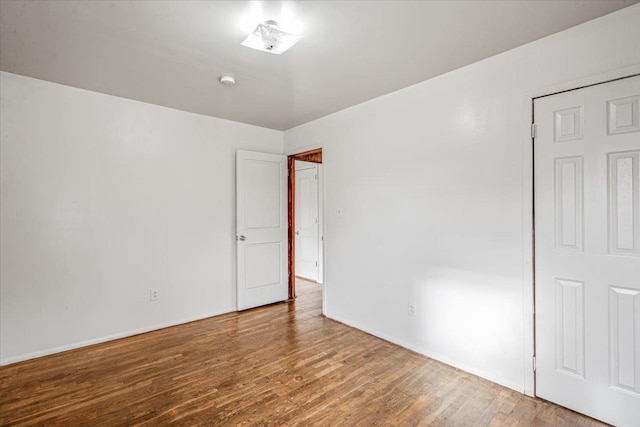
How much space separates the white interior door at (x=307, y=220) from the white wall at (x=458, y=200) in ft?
6.66

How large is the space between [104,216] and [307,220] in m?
3.29

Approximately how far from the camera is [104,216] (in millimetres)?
3066

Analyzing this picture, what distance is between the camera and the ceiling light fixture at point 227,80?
8.66 feet

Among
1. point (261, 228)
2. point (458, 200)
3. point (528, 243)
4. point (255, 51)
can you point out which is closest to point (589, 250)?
point (528, 243)

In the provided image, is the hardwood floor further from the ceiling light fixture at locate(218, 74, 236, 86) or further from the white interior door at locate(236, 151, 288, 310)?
the ceiling light fixture at locate(218, 74, 236, 86)

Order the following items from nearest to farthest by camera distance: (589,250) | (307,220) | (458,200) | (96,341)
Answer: (589,250) < (458,200) < (96,341) < (307,220)

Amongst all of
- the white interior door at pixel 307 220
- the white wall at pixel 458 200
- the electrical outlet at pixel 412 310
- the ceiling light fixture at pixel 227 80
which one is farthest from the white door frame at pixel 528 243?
the white interior door at pixel 307 220

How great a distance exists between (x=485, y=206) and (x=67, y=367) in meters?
3.67

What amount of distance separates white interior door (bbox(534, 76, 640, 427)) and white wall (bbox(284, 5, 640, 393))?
0.09 m

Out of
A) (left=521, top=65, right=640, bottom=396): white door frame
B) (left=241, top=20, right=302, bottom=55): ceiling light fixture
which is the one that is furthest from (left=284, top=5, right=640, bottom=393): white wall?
(left=241, top=20, right=302, bottom=55): ceiling light fixture

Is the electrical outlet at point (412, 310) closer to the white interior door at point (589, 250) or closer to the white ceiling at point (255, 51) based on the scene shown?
the white interior door at point (589, 250)

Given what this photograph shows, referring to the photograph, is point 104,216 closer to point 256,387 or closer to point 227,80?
point 227,80

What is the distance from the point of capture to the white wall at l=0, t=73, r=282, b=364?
2.65 m

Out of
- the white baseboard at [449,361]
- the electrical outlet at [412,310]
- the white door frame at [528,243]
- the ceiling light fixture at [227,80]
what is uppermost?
the ceiling light fixture at [227,80]
